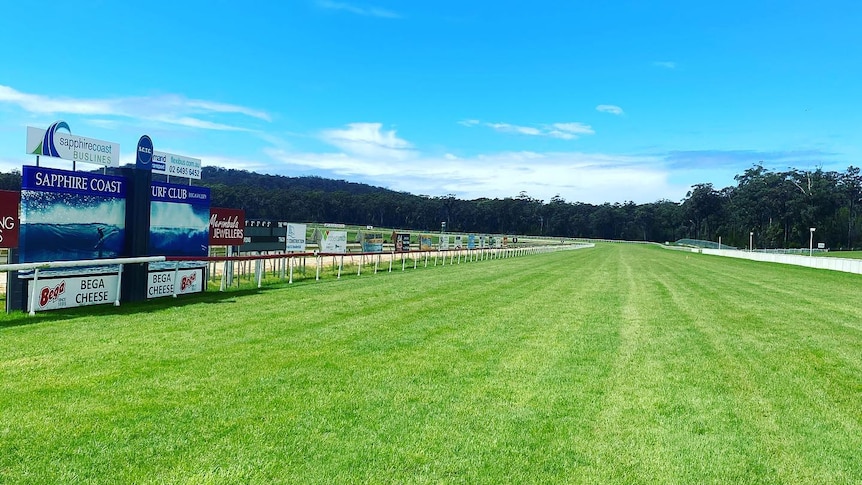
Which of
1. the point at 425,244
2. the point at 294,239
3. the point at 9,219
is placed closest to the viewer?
the point at 9,219

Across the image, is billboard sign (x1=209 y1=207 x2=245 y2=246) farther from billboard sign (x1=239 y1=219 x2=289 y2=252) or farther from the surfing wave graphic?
the surfing wave graphic

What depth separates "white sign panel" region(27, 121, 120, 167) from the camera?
12.3 meters

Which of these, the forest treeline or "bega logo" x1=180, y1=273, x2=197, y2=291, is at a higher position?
the forest treeline

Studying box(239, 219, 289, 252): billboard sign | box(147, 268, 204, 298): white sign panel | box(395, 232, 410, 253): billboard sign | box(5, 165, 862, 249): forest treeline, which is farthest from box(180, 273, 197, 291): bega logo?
box(5, 165, 862, 249): forest treeline

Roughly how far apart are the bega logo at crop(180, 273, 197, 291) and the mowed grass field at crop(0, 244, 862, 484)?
3232mm

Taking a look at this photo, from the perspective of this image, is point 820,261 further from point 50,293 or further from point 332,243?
point 50,293

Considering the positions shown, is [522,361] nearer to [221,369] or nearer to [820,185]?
[221,369]

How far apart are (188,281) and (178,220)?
65.8 inches

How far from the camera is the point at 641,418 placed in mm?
5762

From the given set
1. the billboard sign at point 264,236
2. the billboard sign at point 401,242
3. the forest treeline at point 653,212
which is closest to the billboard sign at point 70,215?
the billboard sign at point 264,236

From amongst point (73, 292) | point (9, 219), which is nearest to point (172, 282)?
point (73, 292)

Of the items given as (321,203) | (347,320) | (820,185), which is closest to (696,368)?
(347,320)

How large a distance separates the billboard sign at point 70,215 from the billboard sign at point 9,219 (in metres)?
1.35

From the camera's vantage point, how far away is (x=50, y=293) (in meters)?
11.5
